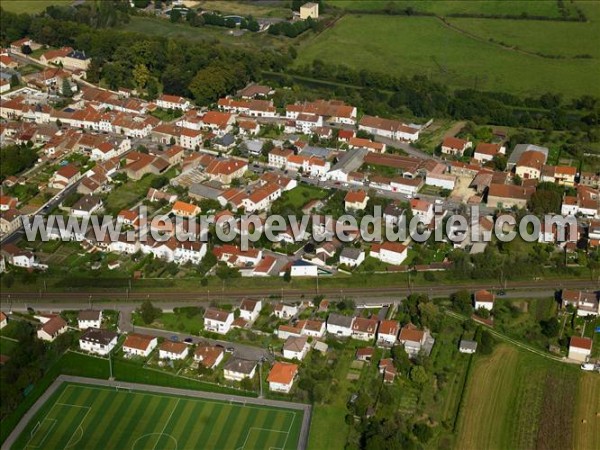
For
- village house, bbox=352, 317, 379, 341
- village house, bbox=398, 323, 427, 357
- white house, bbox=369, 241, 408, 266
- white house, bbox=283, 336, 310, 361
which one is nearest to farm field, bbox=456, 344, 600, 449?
village house, bbox=398, 323, 427, 357

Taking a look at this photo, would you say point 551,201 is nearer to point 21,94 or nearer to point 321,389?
point 321,389

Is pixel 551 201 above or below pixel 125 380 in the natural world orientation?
above

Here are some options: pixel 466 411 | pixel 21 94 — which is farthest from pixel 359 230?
pixel 21 94

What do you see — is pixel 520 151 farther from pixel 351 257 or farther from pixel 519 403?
pixel 519 403

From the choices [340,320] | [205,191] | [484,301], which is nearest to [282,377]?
[340,320]

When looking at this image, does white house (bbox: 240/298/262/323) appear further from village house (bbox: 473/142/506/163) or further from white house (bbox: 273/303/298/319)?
village house (bbox: 473/142/506/163)

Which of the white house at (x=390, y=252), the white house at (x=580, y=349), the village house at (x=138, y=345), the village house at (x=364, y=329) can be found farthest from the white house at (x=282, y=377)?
the white house at (x=580, y=349)
